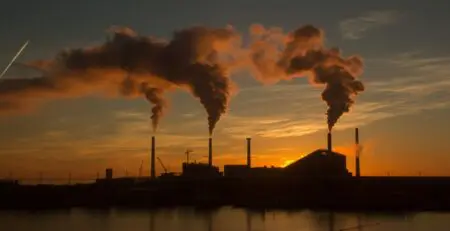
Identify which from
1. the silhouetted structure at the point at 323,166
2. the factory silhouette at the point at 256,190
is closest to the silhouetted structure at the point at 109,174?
the factory silhouette at the point at 256,190

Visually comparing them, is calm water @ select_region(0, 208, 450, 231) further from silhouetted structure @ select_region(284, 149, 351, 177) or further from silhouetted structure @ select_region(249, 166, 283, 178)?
silhouetted structure @ select_region(284, 149, 351, 177)

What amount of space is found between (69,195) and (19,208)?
41.7ft

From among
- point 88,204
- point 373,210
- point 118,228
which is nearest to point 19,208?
point 88,204

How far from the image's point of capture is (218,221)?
77.4m

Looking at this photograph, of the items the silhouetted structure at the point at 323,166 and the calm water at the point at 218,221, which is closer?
the calm water at the point at 218,221

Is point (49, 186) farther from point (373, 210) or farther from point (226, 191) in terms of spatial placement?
point (373, 210)

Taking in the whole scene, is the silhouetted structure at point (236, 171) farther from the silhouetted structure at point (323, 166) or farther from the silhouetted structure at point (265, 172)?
the silhouetted structure at point (323, 166)

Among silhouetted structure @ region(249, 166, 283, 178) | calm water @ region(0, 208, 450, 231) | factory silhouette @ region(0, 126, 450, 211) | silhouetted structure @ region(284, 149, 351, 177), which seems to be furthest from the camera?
silhouetted structure @ region(249, 166, 283, 178)

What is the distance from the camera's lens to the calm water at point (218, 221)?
67.5m

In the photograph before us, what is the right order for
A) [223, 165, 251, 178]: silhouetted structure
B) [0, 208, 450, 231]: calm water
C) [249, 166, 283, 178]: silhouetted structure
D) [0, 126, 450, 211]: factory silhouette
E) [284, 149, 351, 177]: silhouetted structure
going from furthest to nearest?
[223, 165, 251, 178]: silhouetted structure, [249, 166, 283, 178]: silhouetted structure, [284, 149, 351, 177]: silhouetted structure, [0, 126, 450, 211]: factory silhouette, [0, 208, 450, 231]: calm water

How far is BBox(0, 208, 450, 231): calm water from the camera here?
67.5m

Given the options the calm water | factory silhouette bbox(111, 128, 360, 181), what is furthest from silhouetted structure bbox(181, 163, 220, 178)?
the calm water

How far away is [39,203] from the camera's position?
109812mm

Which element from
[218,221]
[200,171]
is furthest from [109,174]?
[218,221]
